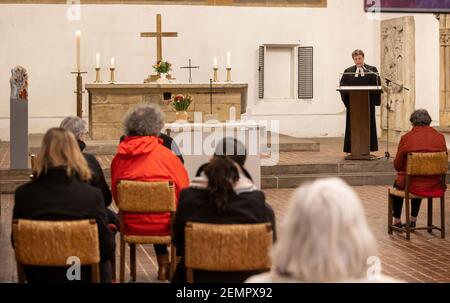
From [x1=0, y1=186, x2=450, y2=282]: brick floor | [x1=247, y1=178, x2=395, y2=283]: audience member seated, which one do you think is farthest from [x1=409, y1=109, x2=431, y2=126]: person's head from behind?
[x1=247, y1=178, x2=395, y2=283]: audience member seated

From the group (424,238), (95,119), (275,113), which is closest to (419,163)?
(424,238)

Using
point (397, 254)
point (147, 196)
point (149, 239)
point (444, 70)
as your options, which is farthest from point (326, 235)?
point (444, 70)

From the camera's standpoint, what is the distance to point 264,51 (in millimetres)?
18656

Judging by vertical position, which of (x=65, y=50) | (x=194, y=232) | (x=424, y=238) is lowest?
(x=424, y=238)

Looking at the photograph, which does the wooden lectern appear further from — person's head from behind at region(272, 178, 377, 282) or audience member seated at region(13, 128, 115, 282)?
person's head from behind at region(272, 178, 377, 282)

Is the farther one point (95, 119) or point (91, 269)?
point (95, 119)

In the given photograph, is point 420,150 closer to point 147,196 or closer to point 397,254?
point 397,254

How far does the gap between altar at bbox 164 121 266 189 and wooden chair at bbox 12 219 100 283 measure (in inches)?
180

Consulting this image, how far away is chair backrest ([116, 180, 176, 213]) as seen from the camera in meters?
6.42

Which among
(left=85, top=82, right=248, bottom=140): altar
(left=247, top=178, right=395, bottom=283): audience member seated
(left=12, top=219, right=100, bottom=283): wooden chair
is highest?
(left=85, top=82, right=248, bottom=140): altar

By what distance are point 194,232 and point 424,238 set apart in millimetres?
4782
